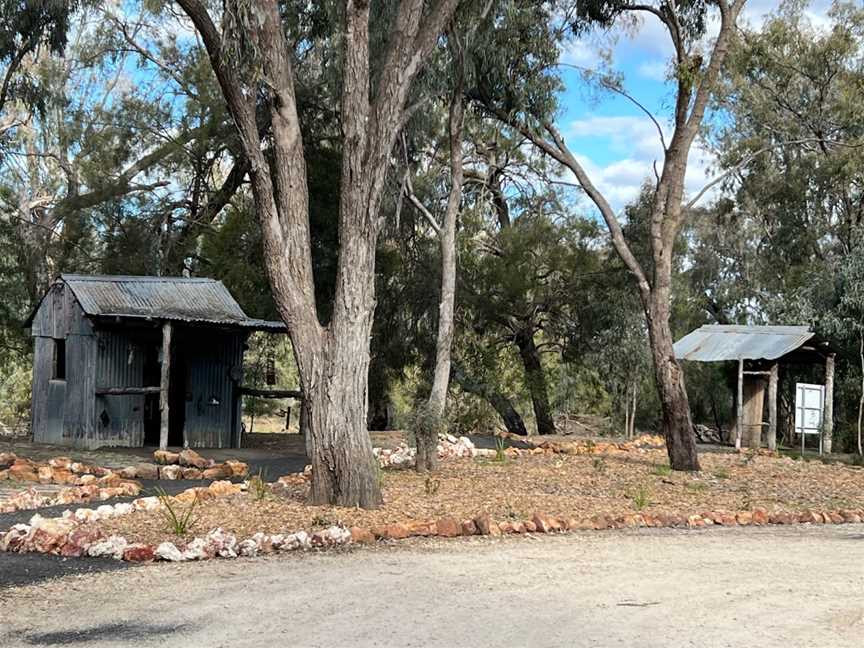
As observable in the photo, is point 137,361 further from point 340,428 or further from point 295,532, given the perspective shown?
point 295,532

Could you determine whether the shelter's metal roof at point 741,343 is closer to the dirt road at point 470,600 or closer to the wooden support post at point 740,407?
the wooden support post at point 740,407

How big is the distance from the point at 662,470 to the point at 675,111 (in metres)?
5.55

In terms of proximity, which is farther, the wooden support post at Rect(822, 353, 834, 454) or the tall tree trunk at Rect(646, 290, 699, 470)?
the wooden support post at Rect(822, 353, 834, 454)

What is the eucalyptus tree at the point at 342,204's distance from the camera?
1009cm

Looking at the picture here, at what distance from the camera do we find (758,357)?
21.6m

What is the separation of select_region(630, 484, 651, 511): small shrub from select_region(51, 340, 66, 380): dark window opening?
466 inches

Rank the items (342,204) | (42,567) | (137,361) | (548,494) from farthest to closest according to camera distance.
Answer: (137,361)
(548,494)
(342,204)
(42,567)

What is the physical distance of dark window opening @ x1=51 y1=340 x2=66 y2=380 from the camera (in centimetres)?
1934

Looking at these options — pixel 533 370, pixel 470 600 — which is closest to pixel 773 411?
pixel 533 370

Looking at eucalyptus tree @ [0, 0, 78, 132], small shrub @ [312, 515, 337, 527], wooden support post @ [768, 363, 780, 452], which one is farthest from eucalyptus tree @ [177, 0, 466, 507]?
wooden support post @ [768, 363, 780, 452]

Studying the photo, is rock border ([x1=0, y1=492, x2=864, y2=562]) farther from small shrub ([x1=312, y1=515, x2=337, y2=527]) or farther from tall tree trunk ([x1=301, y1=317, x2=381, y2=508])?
tall tree trunk ([x1=301, y1=317, x2=381, y2=508])

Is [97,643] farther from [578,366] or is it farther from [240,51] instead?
[578,366]

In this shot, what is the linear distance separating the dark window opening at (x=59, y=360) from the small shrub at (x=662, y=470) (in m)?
11.4

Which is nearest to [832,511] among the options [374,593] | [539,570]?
[539,570]
